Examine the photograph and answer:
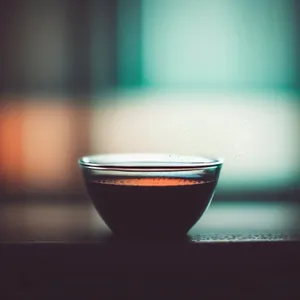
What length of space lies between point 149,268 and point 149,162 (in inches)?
5.8

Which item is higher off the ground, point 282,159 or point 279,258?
point 279,258

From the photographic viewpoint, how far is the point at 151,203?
20.1 inches

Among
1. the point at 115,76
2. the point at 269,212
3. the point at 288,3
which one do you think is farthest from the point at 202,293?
the point at 288,3

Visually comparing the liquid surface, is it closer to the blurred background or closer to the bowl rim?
the bowl rim

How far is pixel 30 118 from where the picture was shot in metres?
2.15

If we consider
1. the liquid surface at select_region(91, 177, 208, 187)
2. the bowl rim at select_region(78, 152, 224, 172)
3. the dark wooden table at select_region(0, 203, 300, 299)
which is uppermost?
the bowl rim at select_region(78, 152, 224, 172)

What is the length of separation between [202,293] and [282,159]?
1776mm

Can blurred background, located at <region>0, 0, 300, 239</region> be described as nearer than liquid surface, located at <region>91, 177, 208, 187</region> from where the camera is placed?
No

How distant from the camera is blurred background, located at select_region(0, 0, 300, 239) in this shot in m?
2.11

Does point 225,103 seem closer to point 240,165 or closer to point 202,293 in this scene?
point 240,165

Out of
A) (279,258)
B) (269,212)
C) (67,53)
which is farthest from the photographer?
(67,53)

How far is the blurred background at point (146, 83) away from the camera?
2.11 meters

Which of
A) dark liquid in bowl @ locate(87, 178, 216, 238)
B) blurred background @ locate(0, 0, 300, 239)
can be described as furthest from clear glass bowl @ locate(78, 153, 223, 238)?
blurred background @ locate(0, 0, 300, 239)

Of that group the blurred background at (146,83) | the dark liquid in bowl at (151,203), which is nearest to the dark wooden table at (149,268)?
the dark liquid in bowl at (151,203)
